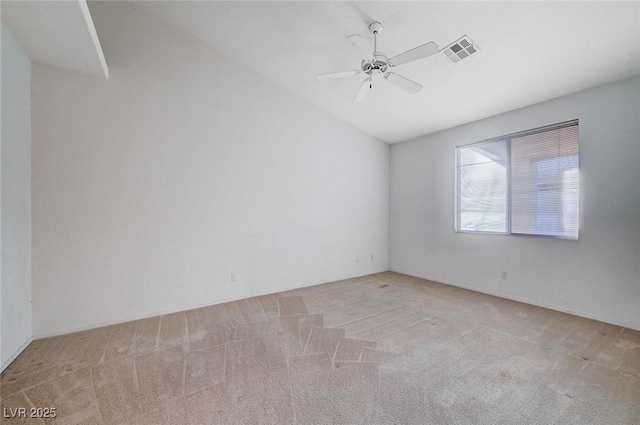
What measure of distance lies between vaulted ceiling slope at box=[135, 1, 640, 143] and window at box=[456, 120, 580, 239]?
0.56 metres

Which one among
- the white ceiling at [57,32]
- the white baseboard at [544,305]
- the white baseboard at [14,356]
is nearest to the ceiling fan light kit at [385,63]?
the white ceiling at [57,32]

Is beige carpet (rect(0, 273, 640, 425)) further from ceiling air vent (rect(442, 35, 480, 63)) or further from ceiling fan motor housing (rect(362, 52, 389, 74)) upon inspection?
ceiling air vent (rect(442, 35, 480, 63))

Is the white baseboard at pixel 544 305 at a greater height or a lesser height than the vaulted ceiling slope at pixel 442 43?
lesser

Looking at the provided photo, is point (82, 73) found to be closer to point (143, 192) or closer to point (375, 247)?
point (143, 192)

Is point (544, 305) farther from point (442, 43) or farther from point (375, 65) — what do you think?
point (375, 65)

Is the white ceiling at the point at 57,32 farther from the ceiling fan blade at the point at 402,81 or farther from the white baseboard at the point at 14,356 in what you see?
the white baseboard at the point at 14,356

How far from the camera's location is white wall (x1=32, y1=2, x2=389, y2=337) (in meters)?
2.71

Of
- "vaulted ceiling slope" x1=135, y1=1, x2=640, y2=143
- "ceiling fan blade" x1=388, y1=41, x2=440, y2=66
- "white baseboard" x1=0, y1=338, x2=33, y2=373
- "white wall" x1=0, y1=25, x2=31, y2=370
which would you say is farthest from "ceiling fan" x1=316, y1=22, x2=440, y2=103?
"white baseboard" x1=0, y1=338, x2=33, y2=373

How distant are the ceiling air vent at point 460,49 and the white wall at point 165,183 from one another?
2306 millimetres

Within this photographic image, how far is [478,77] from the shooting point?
3066 millimetres

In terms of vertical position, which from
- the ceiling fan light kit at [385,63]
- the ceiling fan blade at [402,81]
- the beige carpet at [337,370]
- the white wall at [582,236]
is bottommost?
the beige carpet at [337,370]

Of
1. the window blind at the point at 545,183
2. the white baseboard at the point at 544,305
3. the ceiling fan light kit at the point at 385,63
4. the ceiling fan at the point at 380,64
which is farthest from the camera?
the window blind at the point at 545,183

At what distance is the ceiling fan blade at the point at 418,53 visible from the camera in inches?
80.7

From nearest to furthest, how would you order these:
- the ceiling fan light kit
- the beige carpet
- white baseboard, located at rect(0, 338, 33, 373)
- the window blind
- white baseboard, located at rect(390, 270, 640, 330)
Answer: the beige carpet
white baseboard, located at rect(0, 338, 33, 373)
the ceiling fan light kit
white baseboard, located at rect(390, 270, 640, 330)
the window blind
